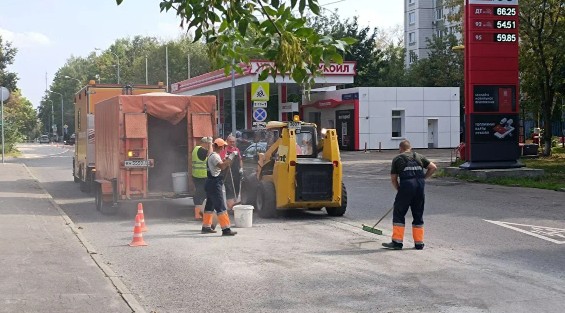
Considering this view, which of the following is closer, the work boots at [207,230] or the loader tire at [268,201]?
the work boots at [207,230]

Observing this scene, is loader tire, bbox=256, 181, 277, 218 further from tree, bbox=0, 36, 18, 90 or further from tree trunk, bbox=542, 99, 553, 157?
tree, bbox=0, 36, 18, 90

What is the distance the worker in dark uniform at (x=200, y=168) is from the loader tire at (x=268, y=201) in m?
1.27

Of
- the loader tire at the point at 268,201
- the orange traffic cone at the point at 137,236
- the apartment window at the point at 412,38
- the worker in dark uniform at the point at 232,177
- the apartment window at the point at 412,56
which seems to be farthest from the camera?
the apartment window at the point at 412,38

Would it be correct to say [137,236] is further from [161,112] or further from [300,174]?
[161,112]

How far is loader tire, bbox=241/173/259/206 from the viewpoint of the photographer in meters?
17.2

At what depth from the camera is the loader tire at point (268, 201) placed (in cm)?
1611

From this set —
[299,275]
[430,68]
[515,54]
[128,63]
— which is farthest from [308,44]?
[128,63]

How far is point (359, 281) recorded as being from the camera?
→ 9.30 meters

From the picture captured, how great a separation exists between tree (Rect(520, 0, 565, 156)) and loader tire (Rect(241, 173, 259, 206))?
2245 cm

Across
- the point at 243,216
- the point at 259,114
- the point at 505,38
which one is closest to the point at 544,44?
the point at 505,38

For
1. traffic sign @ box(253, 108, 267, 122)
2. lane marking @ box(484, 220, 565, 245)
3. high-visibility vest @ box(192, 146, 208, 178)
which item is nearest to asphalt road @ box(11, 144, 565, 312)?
lane marking @ box(484, 220, 565, 245)

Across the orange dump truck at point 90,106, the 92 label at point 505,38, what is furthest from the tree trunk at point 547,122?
the orange dump truck at point 90,106

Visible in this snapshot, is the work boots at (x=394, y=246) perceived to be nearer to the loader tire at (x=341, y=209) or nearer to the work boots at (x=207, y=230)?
the work boots at (x=207, y=230)

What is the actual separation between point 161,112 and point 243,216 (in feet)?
11.9
